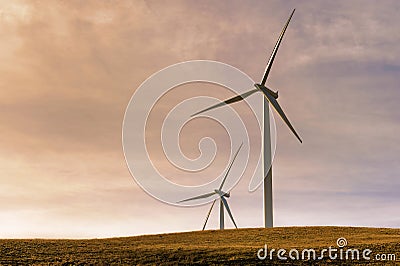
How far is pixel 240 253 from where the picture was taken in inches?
1711

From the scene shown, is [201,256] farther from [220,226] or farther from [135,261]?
[220,226]

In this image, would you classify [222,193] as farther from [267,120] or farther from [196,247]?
[196,247]

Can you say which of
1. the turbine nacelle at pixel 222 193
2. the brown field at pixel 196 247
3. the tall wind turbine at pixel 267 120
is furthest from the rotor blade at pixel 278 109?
the turbine nacelle at pixel 222 193

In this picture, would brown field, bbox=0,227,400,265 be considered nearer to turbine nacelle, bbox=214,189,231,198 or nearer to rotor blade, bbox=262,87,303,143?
rotor blade, bbox=262,87,303,143

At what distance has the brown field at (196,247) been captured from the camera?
4175cm

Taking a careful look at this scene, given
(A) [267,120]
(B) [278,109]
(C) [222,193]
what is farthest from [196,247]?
(C) [222,193]

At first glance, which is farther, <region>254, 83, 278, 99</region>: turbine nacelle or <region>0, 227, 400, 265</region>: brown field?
<region>254, 83, 278, 99</region>: turbine nacelle

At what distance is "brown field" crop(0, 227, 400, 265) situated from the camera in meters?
41.8

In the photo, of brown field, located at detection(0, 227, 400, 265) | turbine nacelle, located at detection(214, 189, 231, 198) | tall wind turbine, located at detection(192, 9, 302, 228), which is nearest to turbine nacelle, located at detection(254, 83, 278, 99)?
tall wind turbine, located at detection(192, 9, 302, 228)

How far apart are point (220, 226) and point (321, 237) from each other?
89.2 feet

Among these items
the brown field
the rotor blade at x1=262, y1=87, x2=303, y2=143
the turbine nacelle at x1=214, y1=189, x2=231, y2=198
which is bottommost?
the brown field

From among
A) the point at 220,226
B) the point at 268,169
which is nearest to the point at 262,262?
the point at 268,169

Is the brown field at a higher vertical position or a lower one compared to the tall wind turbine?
lower

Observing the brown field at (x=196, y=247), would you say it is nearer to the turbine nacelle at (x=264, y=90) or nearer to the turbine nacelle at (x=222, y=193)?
the turbine nacelle at (x=264, y=90)
